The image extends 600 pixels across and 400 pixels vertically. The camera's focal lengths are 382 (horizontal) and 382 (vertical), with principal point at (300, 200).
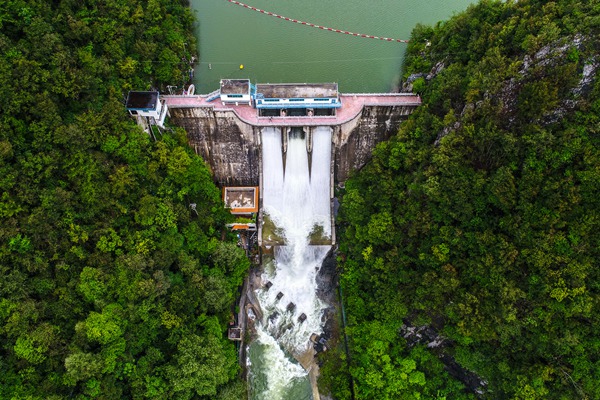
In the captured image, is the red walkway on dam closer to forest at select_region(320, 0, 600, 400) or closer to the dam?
the dam

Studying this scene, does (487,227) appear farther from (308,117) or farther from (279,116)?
(279,116)

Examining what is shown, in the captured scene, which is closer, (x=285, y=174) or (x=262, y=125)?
(x=262, y=125)

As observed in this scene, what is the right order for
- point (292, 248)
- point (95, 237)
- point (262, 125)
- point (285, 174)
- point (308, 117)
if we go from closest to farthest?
point (95, 237), point (262, 125), point (308, 117), point (292, 248), point (285, 174)

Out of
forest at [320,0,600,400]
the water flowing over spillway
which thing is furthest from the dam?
forest at [320,0,600,400]

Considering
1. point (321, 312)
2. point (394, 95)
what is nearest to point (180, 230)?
point (321, 312)

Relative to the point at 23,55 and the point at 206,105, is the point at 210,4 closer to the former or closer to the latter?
the point at 206,105

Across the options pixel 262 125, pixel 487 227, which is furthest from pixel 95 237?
pixel 487 227

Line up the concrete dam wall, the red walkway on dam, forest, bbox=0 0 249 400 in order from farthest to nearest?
the concrete dam wall → the red walkway on dam → forest, bbox=0 0 249 400

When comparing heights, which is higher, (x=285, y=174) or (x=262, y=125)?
(x=262, y=125)

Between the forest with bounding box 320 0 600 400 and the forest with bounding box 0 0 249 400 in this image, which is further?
the forest with bounding box 320 0 600 400
